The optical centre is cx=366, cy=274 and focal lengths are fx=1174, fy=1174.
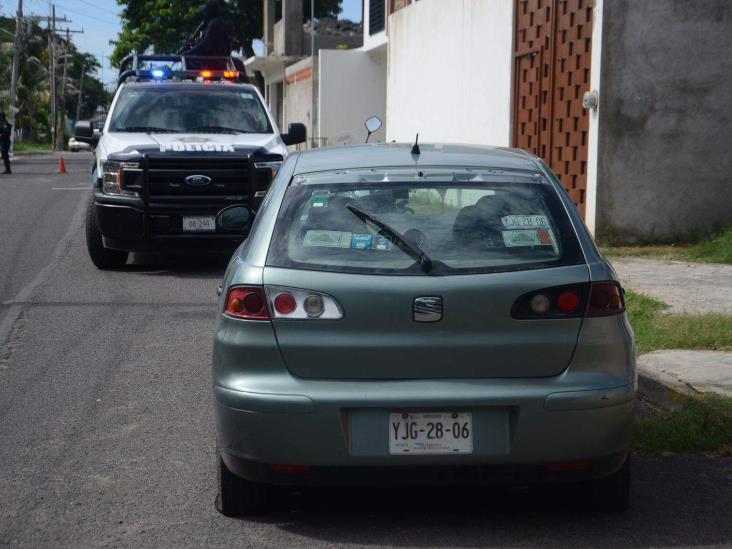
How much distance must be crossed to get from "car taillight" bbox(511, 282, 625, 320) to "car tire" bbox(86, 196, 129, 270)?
8.78 m

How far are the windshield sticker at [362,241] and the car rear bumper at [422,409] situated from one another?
552 mm

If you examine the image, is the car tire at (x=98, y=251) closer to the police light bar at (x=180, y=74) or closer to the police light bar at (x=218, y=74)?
the police light bar at (x=180, y=74)

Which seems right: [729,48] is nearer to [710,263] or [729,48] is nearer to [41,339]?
[710,263]

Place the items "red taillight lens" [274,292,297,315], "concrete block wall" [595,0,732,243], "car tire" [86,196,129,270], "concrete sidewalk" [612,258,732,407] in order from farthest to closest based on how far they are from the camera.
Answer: "concrete block wall" [595,0,732,243] < "car tire" [86,196,129,270] < "concrete sidewalk" [612,258,732,407] < "red taillight lens" [274,292,297,315]

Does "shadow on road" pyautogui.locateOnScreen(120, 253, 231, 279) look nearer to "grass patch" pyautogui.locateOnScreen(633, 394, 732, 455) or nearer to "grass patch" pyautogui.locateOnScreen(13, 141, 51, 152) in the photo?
"grass patch" pyautogui.locateOnScreen(633, 394, 732, 455)

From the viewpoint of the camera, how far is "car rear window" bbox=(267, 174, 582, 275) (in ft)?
14.9

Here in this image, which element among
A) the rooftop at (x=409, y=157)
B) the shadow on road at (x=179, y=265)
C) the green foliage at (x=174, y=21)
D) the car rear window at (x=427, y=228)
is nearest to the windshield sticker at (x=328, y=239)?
the car rear window at (x=427, y=228)

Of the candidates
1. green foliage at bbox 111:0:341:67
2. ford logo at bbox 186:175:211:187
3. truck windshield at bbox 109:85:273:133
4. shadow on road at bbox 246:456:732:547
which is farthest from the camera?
green foliage at bbox 111:0:341:67

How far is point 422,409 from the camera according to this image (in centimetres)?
436

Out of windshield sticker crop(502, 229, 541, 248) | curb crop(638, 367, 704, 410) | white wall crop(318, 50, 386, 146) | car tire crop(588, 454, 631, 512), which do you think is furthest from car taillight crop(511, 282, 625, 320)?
white wall crop(318, 50, 386, 146)

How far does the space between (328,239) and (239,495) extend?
1.12 meters

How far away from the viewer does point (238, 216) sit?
6.60 m

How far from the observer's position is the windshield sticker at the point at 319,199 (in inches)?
190

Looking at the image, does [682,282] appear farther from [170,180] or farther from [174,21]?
[174,21]
